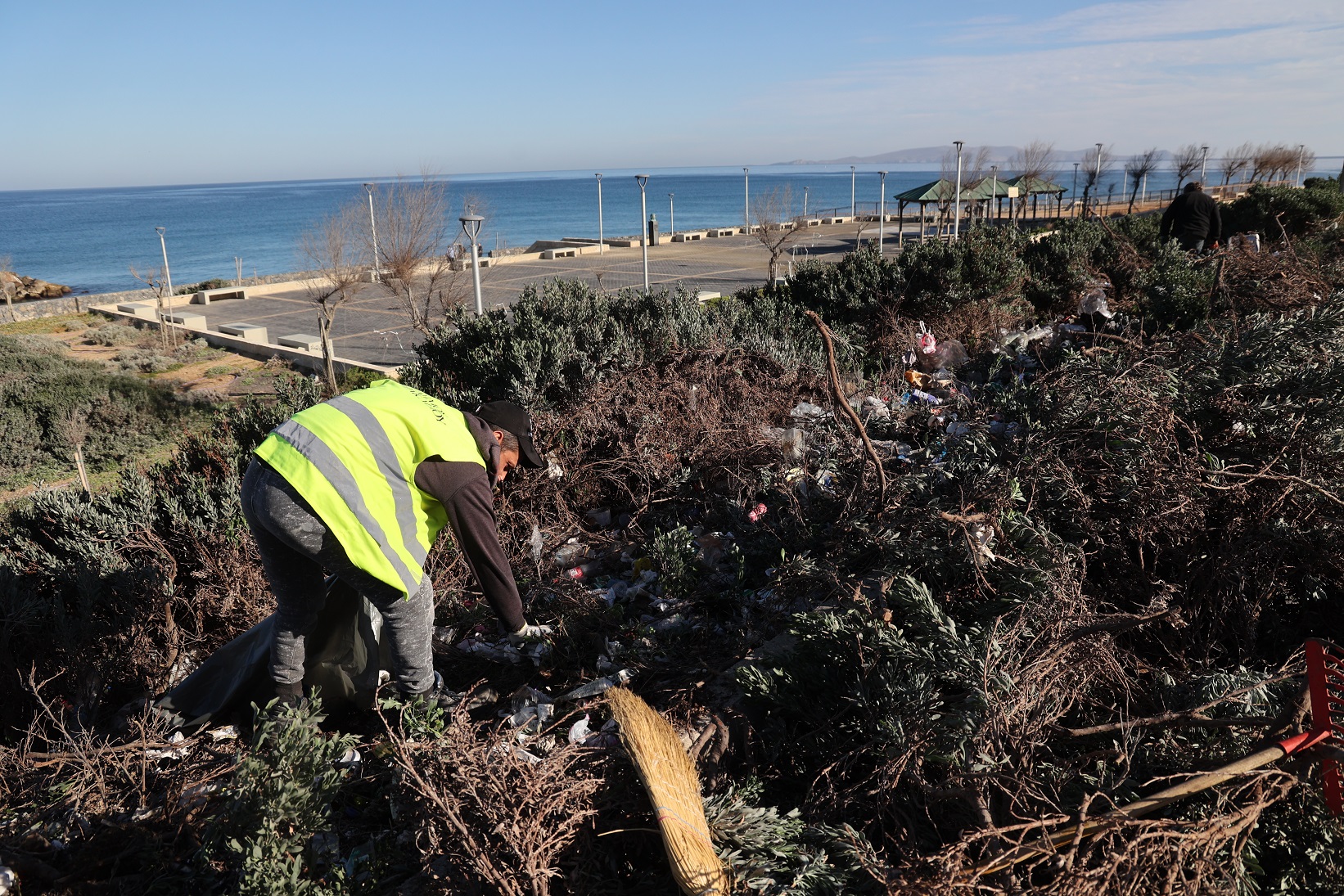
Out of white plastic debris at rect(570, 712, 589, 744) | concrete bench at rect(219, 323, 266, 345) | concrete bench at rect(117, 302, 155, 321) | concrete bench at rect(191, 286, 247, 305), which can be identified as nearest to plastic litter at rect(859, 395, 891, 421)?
white plastic debris at rect(570, 712, 589, 744)

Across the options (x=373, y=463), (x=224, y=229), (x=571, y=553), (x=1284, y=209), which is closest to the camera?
(x=373, y=463)

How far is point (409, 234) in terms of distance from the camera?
60.3 ft

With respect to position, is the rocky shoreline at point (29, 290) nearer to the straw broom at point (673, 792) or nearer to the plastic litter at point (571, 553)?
the plastic litter at point (571, 553)

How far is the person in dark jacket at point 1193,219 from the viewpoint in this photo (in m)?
9.79

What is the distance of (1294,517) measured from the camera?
122 inches

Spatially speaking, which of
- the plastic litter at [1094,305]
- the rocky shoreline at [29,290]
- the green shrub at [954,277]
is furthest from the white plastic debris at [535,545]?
the rocky shoreline at [29,290]

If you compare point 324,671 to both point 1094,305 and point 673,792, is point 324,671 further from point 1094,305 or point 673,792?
point 1094,305

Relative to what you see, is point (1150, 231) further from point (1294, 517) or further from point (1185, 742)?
point (1185, 742)

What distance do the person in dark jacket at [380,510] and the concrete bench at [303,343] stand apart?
49.8 feet

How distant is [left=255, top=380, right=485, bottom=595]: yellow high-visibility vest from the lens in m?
2.62

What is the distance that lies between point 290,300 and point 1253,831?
95.2 ft

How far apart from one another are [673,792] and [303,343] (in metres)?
17.3

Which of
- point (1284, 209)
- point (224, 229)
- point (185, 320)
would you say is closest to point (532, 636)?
point (1284, 209)

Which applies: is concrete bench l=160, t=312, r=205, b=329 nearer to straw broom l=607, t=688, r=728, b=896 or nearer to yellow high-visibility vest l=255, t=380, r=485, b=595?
yellow high-visibility vest l=255, t=380, r=485, b=595
